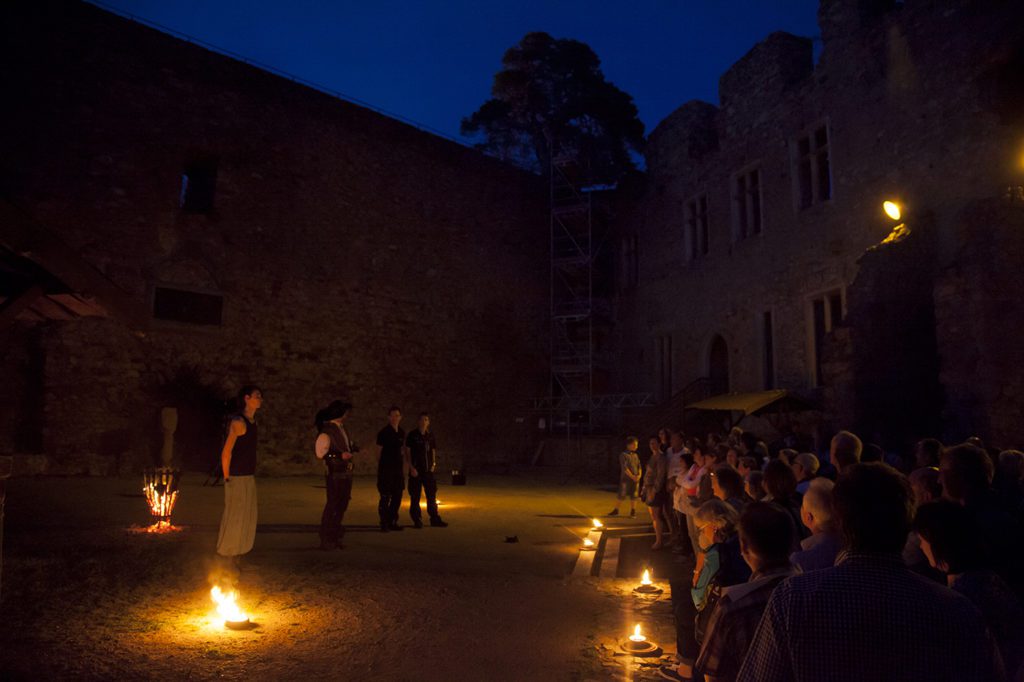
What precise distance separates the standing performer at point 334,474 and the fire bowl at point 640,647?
153 inches

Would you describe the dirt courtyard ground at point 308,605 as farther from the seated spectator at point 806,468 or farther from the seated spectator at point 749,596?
the seated spectator at point 749,596

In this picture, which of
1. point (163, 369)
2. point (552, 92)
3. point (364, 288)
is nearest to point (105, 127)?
point (163, 369)

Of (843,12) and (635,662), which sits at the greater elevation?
(843,12)

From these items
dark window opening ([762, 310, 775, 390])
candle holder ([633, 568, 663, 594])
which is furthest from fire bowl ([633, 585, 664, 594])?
dark window opening ([762, 310, 775, 390])

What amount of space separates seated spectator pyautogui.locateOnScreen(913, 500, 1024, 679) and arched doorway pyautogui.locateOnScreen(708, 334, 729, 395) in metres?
16.5

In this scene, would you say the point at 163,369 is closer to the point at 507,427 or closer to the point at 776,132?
the point at 507,427

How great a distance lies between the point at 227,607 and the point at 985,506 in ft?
15.3

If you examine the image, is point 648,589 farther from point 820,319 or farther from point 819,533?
point 820,319

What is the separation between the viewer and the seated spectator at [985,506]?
283 centimetres

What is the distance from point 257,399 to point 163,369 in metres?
10.8

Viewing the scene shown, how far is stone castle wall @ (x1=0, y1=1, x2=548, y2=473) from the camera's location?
1398 cm

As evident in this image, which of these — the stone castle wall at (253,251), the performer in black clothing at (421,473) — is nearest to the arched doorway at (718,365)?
the stone castle wall at (253,251)

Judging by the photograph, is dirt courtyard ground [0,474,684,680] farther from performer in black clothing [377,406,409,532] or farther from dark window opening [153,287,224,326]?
dark window opening [153,287,224,326]

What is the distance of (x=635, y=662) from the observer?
13.7 ft
